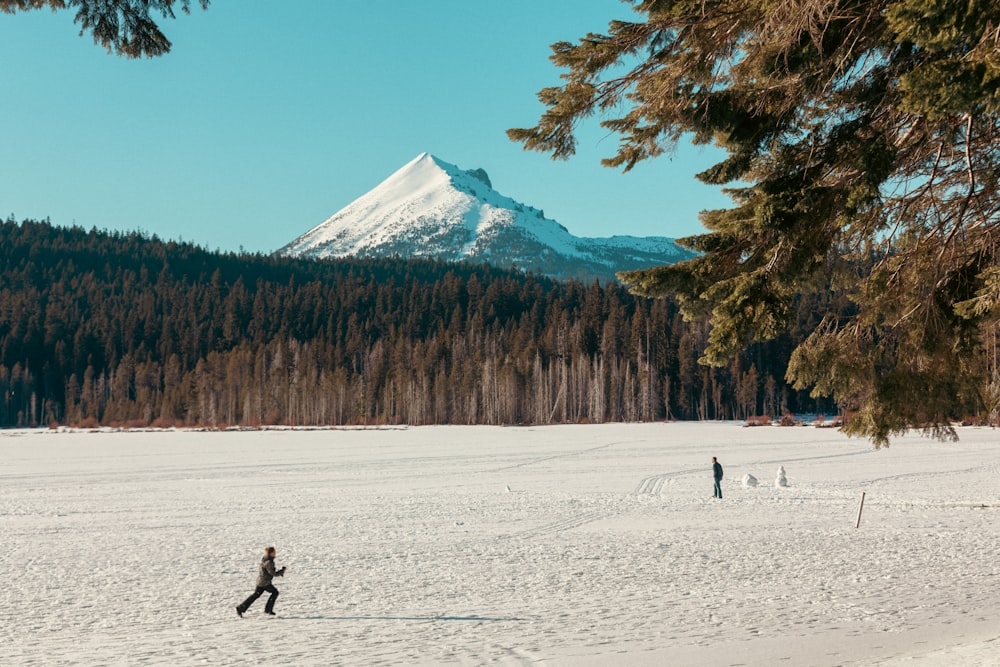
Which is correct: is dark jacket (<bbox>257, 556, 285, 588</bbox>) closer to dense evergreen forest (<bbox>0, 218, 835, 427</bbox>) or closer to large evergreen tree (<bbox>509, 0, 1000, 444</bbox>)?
large evergreen tree (<bbox>509, 0, 1000, 444</bbox>)

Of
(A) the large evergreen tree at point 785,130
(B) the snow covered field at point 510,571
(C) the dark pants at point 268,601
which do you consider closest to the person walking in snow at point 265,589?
(C) the dark pants at point 268,601

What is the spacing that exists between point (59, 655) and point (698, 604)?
365 inches

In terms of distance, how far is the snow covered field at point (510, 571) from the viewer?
34.3 feet

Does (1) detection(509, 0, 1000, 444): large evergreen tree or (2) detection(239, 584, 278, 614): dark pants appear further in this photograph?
(2) detection(239, 584, 278, 614): dark pants

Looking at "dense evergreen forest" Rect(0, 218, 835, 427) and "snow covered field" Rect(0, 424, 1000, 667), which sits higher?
"dense evergreen forest" Rect(0, 218, 835, 427)

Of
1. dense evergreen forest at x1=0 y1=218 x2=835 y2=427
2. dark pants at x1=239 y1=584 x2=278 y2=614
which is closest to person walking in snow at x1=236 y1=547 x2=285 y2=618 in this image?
dark pants at x1=239 y1=584 x2=278 y2=614

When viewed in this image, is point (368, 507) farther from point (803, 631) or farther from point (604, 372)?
point (604, 372)

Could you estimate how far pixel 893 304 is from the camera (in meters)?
9.23

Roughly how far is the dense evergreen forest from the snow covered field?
277ft

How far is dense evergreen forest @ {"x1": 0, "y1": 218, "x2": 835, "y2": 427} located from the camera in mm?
116938

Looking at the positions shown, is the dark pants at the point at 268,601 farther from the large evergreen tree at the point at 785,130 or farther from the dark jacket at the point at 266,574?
the large evergreen tree at the point at 785,130

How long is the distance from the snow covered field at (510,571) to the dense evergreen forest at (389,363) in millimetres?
84313

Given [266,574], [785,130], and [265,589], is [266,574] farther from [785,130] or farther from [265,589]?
[785,130]

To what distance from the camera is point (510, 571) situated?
49.3 feet
